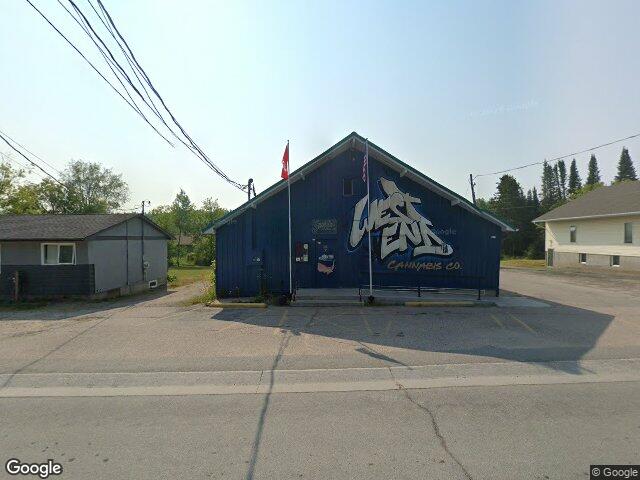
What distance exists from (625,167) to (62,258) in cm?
11605

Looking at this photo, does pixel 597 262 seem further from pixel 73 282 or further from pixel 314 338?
pixel 73 282

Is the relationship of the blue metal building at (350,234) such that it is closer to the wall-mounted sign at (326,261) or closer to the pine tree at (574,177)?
the wall-mounted sign at (326,261)

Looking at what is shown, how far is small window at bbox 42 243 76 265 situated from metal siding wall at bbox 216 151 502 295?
739 cm

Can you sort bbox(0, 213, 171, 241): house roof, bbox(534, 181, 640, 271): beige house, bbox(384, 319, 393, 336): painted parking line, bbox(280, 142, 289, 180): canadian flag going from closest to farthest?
bbox(384, 319, 393, 336): painted parking line < bbox(280, 142, 289, 180): canadian flag < bbox(0, 213, 171, 241): house roof < bbox(534, 181, 640, 271): beige house

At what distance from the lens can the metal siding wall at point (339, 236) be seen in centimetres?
1497

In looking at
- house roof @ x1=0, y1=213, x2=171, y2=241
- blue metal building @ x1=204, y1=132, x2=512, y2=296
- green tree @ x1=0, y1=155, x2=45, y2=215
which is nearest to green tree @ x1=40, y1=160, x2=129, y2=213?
green tree @ x1=0, y1=155, x2=45, y2=215

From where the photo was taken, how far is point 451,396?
545 cm

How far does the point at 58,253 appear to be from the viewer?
54.5 ft

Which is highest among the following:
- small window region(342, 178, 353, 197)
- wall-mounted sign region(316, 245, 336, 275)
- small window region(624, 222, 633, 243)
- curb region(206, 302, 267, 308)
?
small window region(342, 178, 353, 197)

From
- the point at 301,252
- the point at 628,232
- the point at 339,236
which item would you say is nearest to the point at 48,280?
the point at 301,252

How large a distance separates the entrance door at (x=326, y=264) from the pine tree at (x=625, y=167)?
102870 millimetres

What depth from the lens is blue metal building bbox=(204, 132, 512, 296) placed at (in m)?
15.0

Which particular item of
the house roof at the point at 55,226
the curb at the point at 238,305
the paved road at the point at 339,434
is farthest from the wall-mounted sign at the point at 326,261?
the house roof at the point at 55,226

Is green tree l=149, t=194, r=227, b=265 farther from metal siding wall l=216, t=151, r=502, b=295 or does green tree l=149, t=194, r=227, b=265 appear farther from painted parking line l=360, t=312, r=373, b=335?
painted parking line l=360, t=312, r=373, b=335
